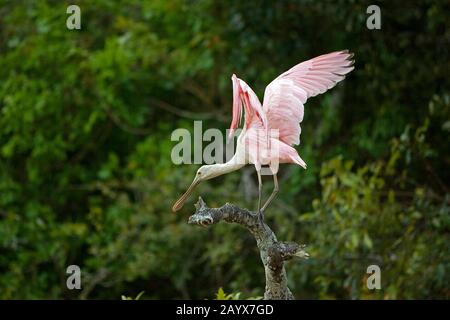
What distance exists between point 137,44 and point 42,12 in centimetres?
104

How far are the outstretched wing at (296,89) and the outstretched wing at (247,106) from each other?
0.10 metres

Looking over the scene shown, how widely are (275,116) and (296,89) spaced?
0.65 ft

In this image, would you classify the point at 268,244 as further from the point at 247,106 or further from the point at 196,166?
the point at 196,166

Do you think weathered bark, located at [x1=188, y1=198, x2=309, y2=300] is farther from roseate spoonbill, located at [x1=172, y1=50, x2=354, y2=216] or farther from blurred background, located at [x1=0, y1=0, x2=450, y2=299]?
blurred background, located at [x1=0, y1=0, x2=450, y2=299]

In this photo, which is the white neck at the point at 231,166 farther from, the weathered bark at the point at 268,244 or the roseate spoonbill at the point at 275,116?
the weathered bark at the point at 268,244

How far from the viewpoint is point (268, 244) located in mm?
4227

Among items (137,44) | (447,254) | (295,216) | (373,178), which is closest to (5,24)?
(137,44)

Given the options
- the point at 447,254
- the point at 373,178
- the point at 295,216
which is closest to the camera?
the point at 447,254

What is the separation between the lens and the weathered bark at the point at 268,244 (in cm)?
409

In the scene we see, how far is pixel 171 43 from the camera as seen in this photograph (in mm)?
10031

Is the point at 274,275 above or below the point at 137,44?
below

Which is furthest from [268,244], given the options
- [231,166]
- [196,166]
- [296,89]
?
[196,166]
